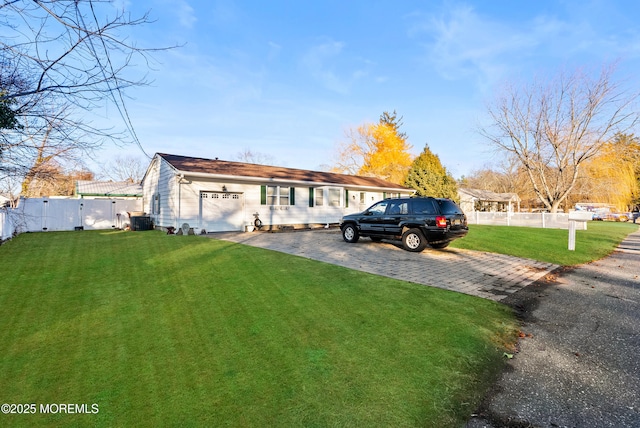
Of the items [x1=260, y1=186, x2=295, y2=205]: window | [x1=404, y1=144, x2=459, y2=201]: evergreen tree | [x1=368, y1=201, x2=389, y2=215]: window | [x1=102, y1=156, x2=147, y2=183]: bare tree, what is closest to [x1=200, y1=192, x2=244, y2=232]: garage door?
[x1=260, y1=186, x2=295, y2=205]: window

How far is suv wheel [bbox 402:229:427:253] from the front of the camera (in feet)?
31.8

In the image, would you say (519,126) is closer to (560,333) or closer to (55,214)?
(560,333)

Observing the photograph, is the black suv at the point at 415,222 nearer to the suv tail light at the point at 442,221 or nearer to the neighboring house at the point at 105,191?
the suv tail light at the point at 442,221

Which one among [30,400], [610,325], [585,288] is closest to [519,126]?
[585,288]

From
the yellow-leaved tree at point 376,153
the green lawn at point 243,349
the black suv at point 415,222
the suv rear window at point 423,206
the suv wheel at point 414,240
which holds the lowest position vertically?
the green lawn at point 243,349

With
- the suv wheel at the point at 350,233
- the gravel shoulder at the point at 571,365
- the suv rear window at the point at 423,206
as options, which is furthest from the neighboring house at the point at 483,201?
the gravel shoulder at the point at 571,365

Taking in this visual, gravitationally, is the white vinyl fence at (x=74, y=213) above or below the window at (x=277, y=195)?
below

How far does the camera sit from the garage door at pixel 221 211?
14.6 meters

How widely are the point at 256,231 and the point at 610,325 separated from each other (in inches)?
535

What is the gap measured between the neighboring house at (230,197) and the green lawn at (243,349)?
8.33 m

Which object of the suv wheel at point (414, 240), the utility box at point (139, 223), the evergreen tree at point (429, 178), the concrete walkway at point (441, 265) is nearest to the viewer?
the concrete walkway at point (441, 265)

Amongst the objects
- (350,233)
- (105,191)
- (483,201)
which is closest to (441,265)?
(350,233)

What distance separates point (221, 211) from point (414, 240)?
9.64m

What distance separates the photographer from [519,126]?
23781 millimetres
